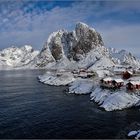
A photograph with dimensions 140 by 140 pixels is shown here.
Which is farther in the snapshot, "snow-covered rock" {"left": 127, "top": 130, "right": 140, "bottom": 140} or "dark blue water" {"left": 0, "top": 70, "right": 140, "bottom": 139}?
"dark blue water" {"left": 0, "top": 70, "right": 140, "bottom": 139}

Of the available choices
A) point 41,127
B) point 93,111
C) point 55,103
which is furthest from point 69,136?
point 55,103

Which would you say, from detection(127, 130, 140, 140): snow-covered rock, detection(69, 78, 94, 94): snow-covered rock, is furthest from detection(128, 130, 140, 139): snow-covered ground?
detection(69, 78, 94, 94): snow-covered rock

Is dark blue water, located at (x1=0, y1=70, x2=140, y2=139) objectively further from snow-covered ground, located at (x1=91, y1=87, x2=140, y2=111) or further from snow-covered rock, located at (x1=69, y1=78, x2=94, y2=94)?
snow-covered rock, located at (x1=69, y1=78, x2=94, y2=94)

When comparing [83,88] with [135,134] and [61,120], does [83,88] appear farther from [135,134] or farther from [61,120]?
[135,134]

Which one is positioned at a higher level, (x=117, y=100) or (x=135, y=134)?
(x=117, y=100)

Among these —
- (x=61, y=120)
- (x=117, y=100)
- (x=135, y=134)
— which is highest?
(x=117, y=100)

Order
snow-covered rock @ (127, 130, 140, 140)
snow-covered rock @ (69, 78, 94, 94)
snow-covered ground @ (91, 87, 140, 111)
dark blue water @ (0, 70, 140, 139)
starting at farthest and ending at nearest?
snow-covered rock @ (69, 78, 94, 94)
snow-covered ground @ (91, 87, 140, 111)
dark blue water @ (0, 70, 140, 139)
snow-covered rock @ (127, 130, 140, 140)

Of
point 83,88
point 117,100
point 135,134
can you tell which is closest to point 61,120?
point 135,134

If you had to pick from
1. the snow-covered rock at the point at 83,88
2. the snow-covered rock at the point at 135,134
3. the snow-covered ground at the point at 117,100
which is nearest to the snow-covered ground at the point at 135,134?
the snow-covered rock at the point at 135,134

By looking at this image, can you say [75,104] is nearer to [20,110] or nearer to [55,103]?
[55,103]
